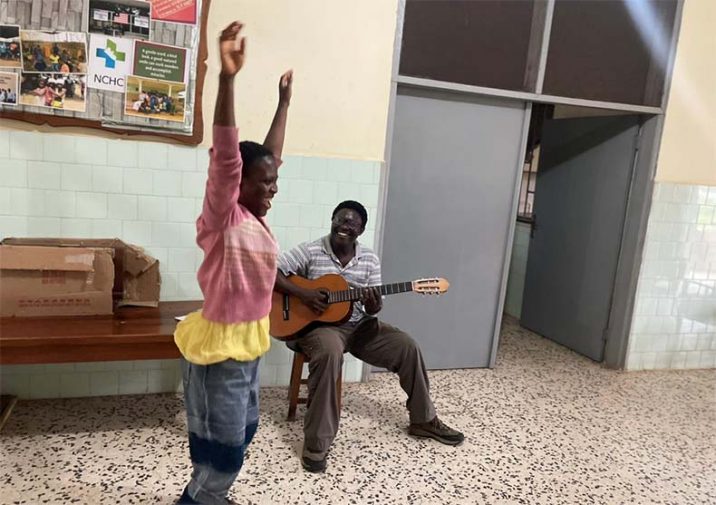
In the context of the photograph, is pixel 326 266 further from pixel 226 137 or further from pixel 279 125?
pixel 226 137

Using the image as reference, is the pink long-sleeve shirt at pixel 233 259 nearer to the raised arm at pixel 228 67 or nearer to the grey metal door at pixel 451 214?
the raised arm at pixel 228 67

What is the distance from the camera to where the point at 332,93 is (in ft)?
9.61

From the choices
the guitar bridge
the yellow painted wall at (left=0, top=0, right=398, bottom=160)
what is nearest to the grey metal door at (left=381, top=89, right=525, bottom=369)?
the yellow painted wall at (left=0, top=0, right=398, bottom=160)

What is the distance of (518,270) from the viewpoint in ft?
16.3

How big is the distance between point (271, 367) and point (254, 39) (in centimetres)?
174

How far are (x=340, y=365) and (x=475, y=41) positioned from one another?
2.09 m

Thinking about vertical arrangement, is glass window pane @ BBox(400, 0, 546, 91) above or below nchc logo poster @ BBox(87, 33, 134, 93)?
above

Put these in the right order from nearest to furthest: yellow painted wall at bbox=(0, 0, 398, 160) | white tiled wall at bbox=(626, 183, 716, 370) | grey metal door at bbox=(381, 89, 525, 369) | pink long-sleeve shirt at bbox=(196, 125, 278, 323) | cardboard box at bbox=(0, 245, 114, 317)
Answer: pink long-sleeve shirt at bbox=(196, 125, 278, 323) → cardboard box at bbox=(0, 245, 114, 317) → yellow painted wall at bbox=(0, 0, 398, 160) → grey metal door at bbox=(381, 89, 525, 369) → white tiled wall at bbox=(626, 183, 716, 370)

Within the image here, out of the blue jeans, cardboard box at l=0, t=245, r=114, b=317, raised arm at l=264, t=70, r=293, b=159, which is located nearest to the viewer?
the blue jeans

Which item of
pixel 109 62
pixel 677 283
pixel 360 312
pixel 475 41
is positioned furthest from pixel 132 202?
pixel 677 283

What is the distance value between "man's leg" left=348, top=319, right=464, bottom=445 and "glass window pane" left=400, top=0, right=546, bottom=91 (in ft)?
4.90

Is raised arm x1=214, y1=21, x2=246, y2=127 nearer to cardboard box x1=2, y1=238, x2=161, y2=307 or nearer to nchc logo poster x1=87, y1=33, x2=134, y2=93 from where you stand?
cardboard box x1=2, y1=238, x2=161, y2=307

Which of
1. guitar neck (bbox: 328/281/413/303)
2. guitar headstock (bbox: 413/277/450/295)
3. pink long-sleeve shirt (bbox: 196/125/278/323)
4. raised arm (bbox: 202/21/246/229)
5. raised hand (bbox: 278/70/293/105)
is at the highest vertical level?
raised hand (bbox: 278/70/293/105)

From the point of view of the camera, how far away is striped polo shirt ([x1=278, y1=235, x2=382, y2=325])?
262cm
